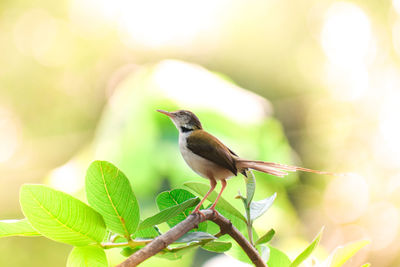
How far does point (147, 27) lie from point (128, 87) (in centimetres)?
48

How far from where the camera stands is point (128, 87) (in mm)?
981

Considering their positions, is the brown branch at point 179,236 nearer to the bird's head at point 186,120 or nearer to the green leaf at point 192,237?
the green leaf at point 192,237

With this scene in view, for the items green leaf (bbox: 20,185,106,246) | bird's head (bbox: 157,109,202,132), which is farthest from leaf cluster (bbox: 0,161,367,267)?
bird's head (bbox: 157,109,202,132)

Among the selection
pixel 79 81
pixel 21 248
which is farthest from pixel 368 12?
pixel 21 248

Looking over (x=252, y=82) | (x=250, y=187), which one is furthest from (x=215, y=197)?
(x=252, y=82)

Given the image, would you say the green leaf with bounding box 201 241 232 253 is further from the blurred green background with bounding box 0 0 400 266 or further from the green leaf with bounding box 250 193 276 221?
the blurred green background with bounding box 0 0 400 266

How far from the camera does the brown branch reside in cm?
11

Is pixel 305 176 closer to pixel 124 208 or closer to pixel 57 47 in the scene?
pixel 57 47

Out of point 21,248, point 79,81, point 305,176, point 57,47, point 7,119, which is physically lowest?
point 21,248

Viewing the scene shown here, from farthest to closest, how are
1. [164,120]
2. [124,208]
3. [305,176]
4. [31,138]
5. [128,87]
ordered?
[31,138] → [305,176] → [128,87] → [164,120] → [124,208]

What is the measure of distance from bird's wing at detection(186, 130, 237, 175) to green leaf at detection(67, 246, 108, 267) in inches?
3.0

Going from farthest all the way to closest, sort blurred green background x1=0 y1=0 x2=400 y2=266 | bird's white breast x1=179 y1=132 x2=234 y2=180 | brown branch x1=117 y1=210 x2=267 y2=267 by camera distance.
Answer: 1. blurred green background x1=0 y1=0 x2=400 y2=266
2. bird's white breast x1=179 y1=132 x2=234 y2=180
3. brown branch x1=117 y1=210 x2=267 y2=267

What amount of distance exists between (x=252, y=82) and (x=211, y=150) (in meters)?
1.09

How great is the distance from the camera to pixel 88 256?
0.15 m
